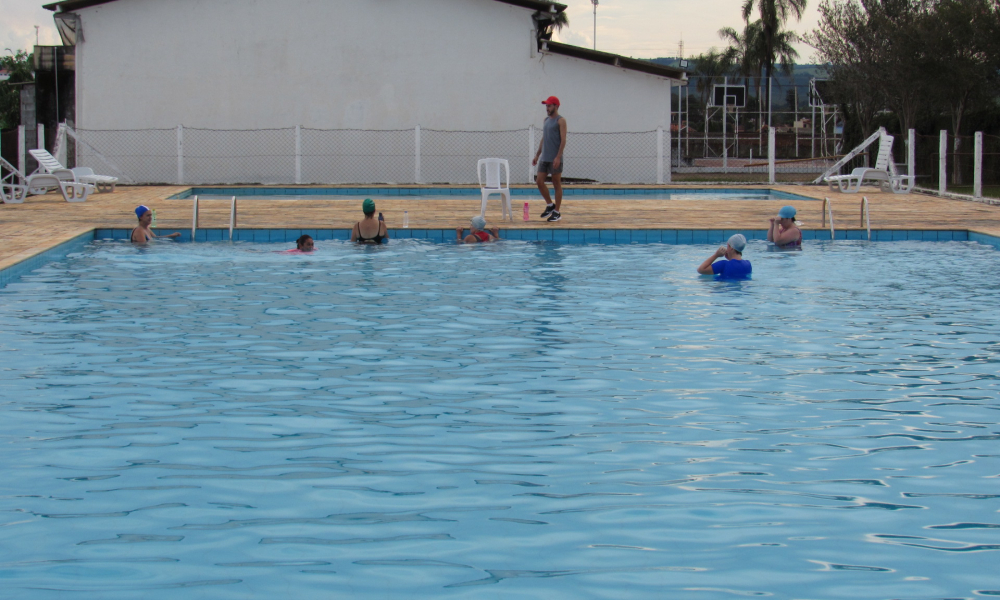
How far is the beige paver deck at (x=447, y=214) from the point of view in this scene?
13148 mm

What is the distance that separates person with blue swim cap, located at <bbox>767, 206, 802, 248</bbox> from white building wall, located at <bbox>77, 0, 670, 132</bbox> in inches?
523

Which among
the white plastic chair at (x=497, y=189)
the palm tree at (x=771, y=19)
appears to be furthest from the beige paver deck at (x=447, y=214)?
the palm tree at (x=771, y=19)

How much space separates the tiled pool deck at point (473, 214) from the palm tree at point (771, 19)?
31.6 metres

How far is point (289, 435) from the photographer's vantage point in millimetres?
4746

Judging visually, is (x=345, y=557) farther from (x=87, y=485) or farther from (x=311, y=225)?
(x=311, y=225)

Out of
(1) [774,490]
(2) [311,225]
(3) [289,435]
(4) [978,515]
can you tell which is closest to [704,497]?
(1) [774,490]

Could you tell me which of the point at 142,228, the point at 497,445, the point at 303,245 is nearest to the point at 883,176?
the point at 303,245

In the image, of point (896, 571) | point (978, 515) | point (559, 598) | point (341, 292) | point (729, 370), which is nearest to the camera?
point (559, 598)

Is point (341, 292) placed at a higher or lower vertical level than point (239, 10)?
lower

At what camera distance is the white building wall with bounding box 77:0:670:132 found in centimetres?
2425

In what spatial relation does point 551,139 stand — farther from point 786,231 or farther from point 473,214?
point 786,231

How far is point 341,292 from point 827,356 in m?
4.38

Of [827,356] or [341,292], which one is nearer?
[827,356]

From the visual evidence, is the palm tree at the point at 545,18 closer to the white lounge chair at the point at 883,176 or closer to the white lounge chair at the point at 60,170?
the white lounge chair at the point at 883,176
